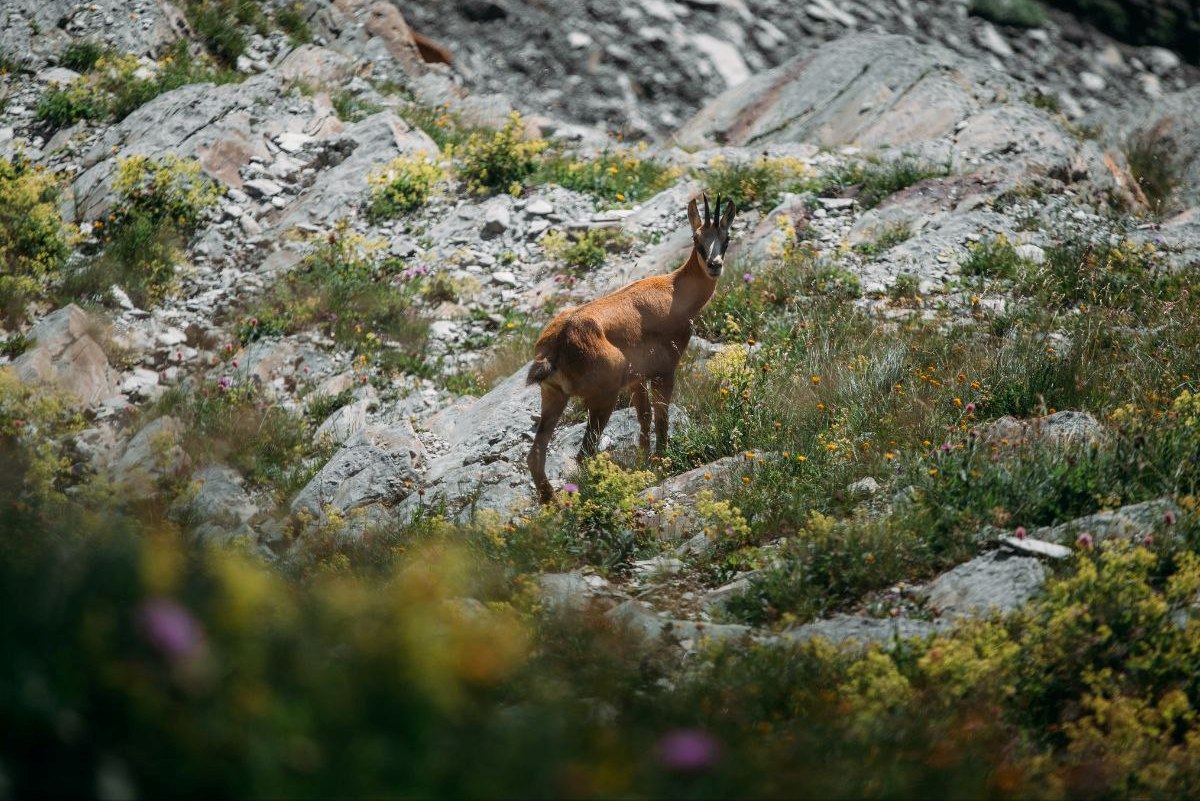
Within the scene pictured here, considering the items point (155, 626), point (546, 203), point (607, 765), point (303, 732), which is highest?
point (155, 626)

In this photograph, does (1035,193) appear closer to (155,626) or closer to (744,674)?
(744,674)

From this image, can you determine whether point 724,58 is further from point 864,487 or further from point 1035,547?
point 1035,547

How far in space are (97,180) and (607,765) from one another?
1324cm

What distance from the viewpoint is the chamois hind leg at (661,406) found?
9219 mm

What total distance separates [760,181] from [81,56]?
10.4 m

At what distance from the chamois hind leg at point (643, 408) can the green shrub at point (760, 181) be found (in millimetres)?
5615

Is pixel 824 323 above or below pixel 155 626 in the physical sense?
below

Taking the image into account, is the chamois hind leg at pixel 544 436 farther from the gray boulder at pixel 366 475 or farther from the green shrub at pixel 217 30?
the green shrub at pixel 217 30

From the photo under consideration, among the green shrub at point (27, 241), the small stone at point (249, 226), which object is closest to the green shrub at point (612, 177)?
the small stone at point (249, 226)

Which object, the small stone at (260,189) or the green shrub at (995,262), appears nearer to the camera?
the green shrub at (995,262)

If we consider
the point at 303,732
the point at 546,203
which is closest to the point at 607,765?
the point at 303,732

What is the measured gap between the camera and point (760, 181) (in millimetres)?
14281

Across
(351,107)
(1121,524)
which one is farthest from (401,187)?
(1121,524)

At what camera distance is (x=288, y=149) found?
15.3 metres
